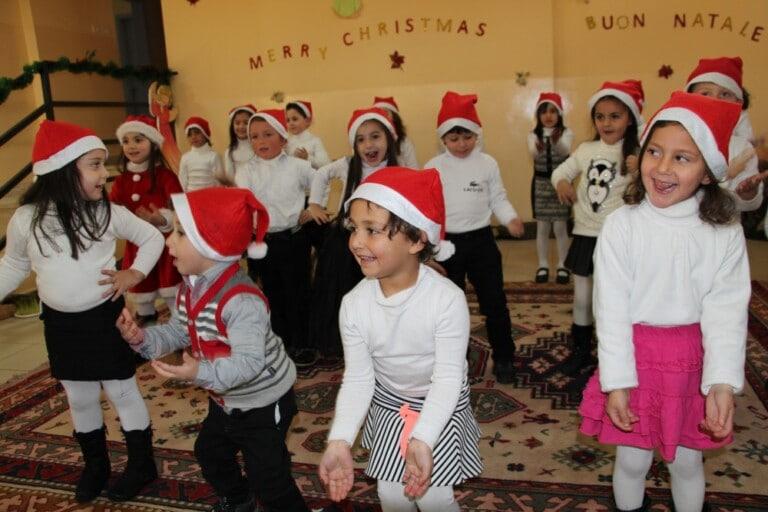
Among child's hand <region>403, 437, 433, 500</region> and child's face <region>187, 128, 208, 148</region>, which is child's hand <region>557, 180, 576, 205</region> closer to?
child's hand <region>403, 437, 433, 500</region>

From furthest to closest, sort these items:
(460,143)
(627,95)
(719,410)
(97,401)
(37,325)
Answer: (37,325)
(460,143)
(627,95)
(97,401)
(719,410)

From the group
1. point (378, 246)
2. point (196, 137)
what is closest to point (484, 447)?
point (378, 246)

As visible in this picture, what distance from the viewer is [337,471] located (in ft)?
4.56

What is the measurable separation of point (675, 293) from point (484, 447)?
1.12m

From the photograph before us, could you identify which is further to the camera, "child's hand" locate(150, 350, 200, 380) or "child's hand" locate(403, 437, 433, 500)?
"child's hand" locate(150, 350, 200, 380)

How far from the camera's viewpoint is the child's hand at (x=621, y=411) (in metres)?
1.57

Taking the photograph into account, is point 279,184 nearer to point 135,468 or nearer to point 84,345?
point 84,345

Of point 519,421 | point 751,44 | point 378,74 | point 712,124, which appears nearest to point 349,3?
point 378,74

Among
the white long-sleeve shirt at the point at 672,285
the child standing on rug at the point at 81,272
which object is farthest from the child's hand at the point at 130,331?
the white long-sleeve shirt at the point at 672,285

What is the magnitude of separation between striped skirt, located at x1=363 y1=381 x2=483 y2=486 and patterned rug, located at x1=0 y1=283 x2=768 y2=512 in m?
0.54

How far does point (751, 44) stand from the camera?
18.0 feet

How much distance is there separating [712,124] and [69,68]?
16.5 ft

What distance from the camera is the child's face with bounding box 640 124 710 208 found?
1.52 meters

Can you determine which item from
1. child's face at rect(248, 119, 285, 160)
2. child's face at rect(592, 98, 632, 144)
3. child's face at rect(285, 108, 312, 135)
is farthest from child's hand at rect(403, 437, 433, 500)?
child's face at rect(285, 108, 312, 135)
